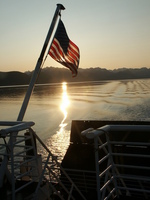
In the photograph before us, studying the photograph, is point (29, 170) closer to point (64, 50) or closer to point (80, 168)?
point (64, 50)

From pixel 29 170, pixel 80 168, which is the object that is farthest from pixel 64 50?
pixel 80 168

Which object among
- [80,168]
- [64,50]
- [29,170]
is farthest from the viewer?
[80,168]

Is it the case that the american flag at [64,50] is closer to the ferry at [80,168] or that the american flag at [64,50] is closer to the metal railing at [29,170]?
the ferry at [80,168]

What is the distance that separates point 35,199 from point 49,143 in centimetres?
2447

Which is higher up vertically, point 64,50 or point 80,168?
point 64,50

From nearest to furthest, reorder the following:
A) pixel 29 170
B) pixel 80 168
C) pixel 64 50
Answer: pixel 29 170 < pixel 64 50 < pixel 80 168

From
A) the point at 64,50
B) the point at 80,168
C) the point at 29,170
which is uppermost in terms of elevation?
the point at 64,50

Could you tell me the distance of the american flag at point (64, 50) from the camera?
796cm

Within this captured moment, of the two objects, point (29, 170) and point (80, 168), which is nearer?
point (29, 170)

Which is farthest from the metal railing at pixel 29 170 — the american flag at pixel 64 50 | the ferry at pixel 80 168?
the american flag at pixel 64 50

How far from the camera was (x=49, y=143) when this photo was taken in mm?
28547

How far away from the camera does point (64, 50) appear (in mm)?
8266

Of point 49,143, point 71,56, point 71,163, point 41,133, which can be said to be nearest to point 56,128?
point 41,133

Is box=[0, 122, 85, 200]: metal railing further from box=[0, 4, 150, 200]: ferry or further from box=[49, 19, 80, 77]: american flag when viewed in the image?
box=[49, 19, 80, 77]: american flag
